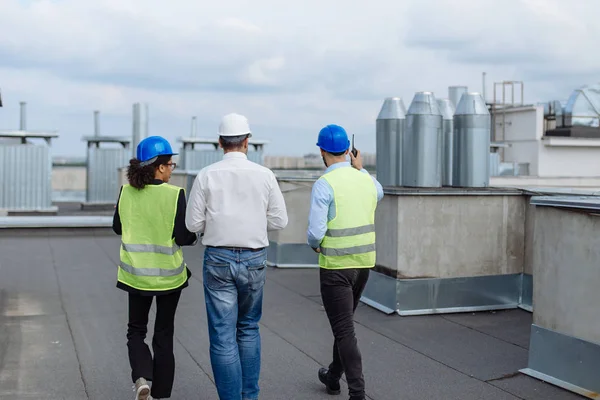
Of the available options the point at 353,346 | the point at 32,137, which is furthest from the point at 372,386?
the point at 32,137

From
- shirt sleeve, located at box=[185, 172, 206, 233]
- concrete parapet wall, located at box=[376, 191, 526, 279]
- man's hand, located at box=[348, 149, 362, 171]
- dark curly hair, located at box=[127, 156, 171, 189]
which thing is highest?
man's hand, located at box=[348, 149, 362, 171]

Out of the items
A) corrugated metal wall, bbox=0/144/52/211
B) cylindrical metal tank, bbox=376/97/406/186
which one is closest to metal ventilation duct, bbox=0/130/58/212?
corrugated metal wall, bbox=0/144/52/211

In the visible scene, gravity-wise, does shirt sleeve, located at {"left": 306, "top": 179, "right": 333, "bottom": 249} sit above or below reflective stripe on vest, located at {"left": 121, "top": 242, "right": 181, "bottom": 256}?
above

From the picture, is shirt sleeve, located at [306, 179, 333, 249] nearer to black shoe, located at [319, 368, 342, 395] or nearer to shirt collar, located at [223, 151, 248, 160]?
shirt collar, located at [223, 151, 248, 160]

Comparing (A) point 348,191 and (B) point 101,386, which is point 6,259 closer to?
(B) point 101,386

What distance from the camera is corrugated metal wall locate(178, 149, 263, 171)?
95.8 ft

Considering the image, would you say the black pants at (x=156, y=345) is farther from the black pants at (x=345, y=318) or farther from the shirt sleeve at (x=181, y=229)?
the black pants at (x=345, y=318)

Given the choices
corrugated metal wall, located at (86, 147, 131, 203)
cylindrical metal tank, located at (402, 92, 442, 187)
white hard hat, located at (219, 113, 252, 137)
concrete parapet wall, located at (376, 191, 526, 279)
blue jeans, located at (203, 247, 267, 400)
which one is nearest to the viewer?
blue jeans, located at (203, 247, 267, 400)

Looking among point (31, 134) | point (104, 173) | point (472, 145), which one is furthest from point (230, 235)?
point (104, 173)

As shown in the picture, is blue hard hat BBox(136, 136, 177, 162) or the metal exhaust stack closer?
blue hard hat BBox(136, 136, 177, 162)

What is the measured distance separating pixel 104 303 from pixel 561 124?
35063 mm

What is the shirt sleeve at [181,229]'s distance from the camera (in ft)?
15.8

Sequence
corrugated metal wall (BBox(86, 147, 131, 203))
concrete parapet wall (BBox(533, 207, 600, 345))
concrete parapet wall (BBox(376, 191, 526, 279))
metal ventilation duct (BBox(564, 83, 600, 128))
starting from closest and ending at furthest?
concrete parapet wall (BBox(533, 207, 600, 345))
concrete parapet wall (BBox(376, 191, 526, 279))
corrugated metal wall (BBox(86, 147, 131, 203))
metal ventilation duct (BBox(564, 83, 600, 128))

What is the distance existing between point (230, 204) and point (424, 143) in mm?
5565
